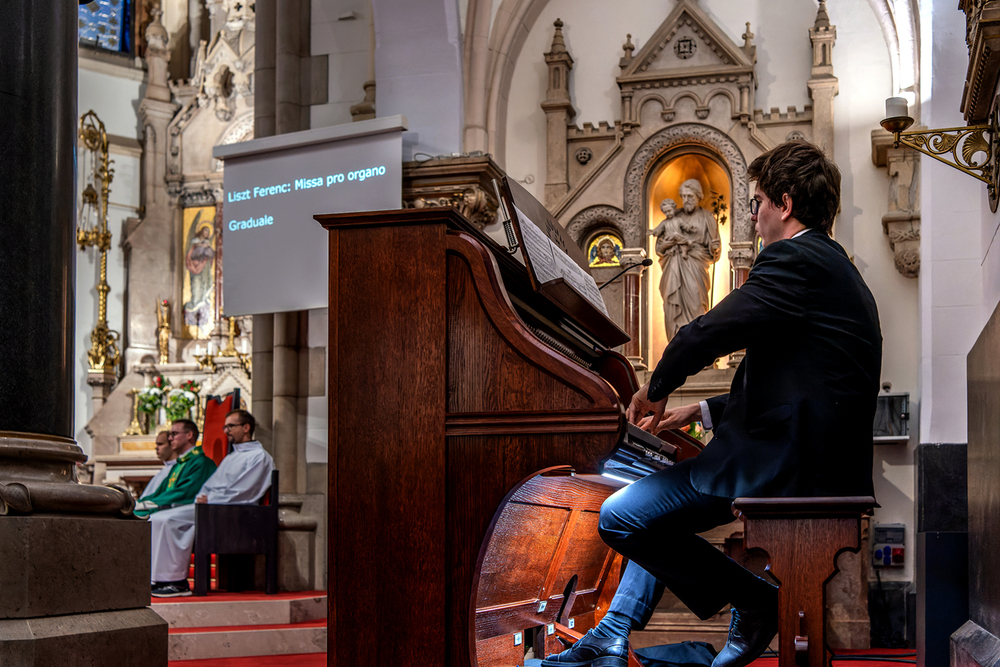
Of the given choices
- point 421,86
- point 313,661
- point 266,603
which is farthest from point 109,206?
point 313,661

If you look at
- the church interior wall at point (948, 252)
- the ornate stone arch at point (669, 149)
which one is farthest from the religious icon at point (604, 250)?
the church interior wall at point (948, 252)

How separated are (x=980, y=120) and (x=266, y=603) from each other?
14.0 ft

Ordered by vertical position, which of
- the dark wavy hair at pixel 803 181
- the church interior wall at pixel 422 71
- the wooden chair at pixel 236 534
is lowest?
the wooden chair at pixel 236 534

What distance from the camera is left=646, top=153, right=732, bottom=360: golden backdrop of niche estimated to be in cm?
1002

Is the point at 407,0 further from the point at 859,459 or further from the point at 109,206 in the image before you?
the point at 109,206

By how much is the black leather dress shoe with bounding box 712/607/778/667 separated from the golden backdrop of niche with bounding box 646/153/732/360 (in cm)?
742

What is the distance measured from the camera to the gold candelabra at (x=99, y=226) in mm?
15016

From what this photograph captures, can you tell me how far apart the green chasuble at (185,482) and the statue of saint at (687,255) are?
4470 mm

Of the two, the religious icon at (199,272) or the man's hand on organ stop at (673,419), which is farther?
the religious icon at (199,272)

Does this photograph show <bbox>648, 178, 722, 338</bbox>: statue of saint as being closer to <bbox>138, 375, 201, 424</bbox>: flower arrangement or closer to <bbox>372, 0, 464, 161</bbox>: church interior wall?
<bbox>372, 0, 464, 161</bbox>: church interior wall

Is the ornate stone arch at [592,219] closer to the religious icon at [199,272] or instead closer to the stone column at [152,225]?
the religious icon at [199,272]

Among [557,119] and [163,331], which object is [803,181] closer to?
[557,119]

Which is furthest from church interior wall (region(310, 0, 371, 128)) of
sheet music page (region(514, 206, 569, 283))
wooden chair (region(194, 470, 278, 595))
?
sheet music page (region(514, 206, 569, 283))

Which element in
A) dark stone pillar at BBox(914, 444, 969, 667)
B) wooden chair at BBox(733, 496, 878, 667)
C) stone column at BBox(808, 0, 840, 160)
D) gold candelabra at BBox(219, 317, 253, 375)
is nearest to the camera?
wooden chair at BBox(733, 496, 878, 667)
